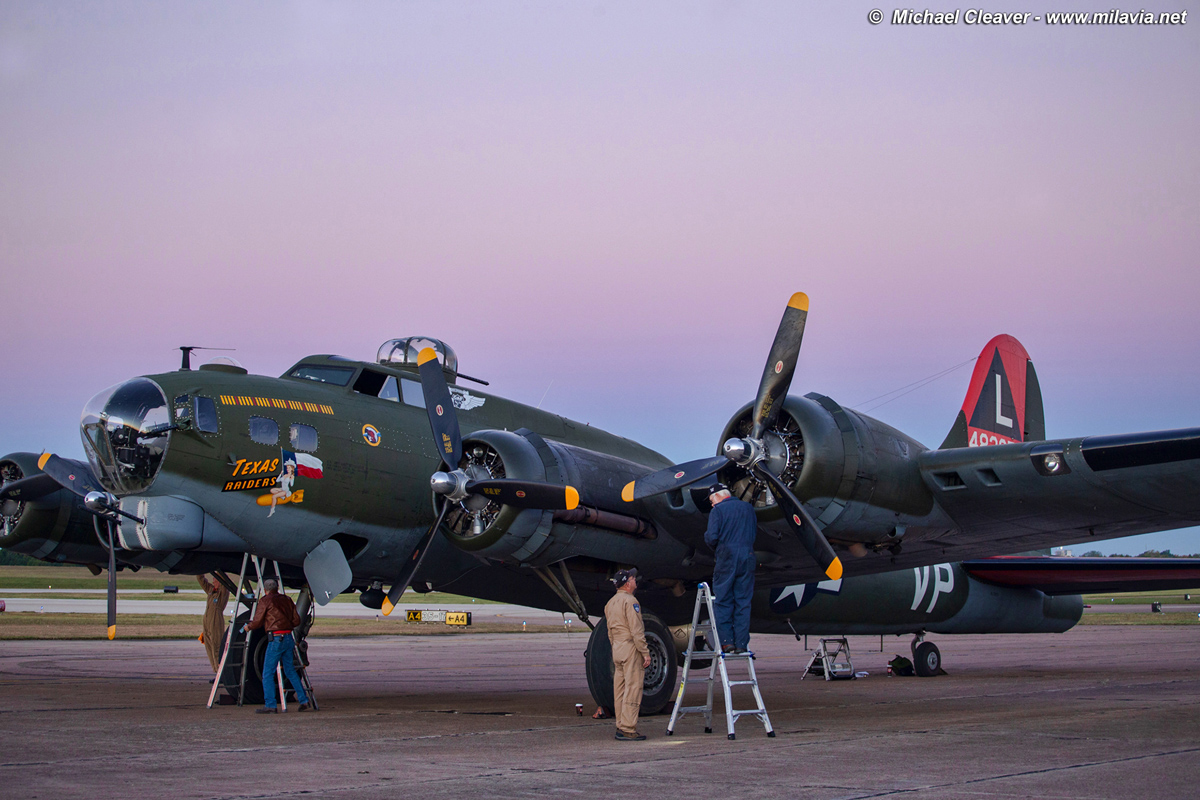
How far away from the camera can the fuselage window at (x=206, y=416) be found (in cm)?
1179

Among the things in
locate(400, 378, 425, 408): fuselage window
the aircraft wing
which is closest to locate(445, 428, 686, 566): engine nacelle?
locate(400, 378, 425, 408): fuselage window

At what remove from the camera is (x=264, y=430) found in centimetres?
1212

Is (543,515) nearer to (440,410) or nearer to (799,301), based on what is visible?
(440,410)

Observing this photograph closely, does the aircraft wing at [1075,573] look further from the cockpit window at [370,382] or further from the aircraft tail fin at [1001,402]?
the cockpit window at [370,382]

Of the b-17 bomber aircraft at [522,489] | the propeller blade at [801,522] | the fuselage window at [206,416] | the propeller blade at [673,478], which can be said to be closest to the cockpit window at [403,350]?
the b-17 bomber aircraft at [522,489]

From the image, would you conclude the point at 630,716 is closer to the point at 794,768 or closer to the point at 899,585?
the point at 794,768

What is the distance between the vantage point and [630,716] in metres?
9.67

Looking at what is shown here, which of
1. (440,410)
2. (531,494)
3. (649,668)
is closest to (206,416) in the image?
(440,410)

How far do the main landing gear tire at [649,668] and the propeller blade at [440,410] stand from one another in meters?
2.55

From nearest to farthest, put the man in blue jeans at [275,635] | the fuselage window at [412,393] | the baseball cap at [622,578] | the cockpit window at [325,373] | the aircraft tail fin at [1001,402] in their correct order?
the baseball cap at [622,578], the man in blue jeans at [275,635], the cockpit window at [325,373], the fuselage window at [412,393], the aircraft tail fin at [1001,402]

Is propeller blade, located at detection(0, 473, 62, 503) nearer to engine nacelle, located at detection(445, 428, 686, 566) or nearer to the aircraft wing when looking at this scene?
engine nacelle, located at detection(445, 428, 686, 566)

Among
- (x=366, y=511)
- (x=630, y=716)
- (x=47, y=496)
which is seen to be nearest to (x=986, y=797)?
(x=630, y=716)

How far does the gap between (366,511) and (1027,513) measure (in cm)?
779

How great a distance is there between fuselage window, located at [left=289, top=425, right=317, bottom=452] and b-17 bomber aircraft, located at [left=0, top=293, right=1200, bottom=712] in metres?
0.02
